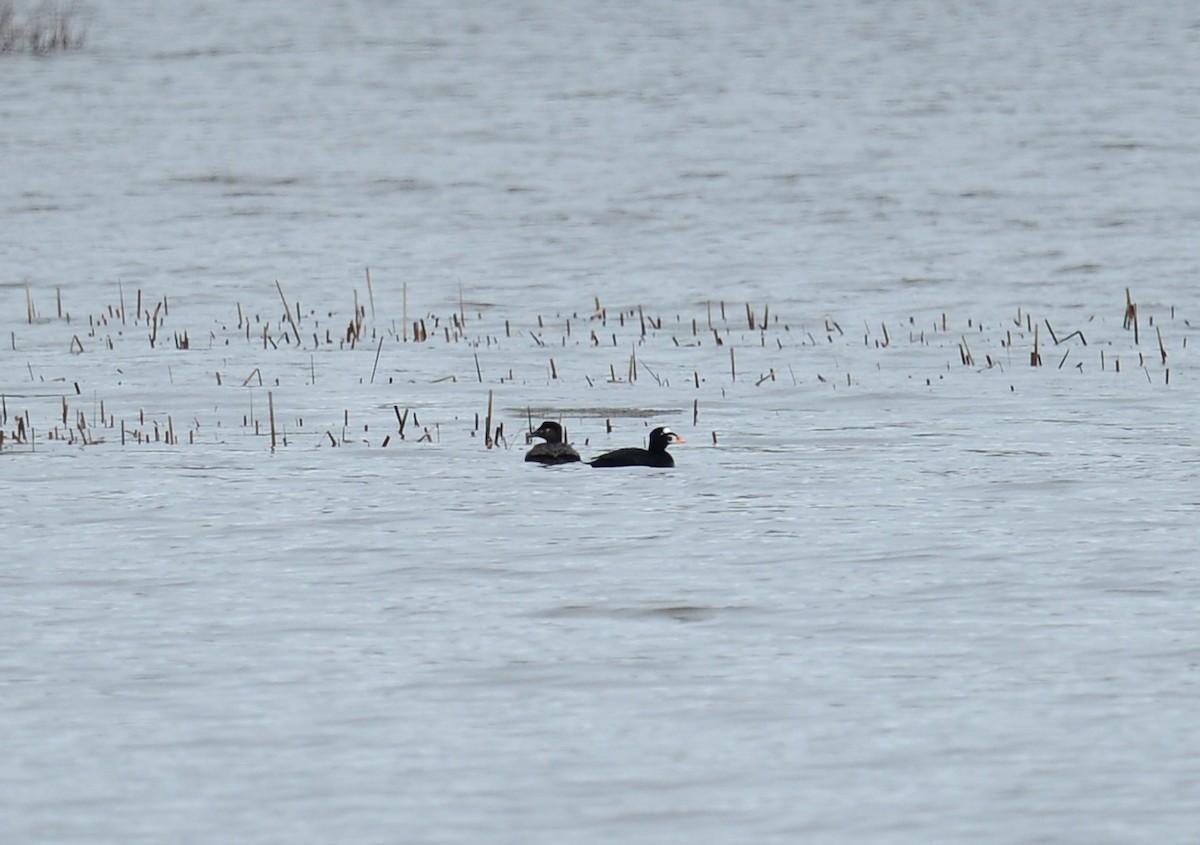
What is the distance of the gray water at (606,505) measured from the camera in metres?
7.58

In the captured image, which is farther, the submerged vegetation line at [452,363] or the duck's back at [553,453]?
the submerged vegetation line at [452,363]

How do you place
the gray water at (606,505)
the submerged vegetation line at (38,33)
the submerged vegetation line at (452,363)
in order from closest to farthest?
1. the gray water at (606,505)
2. the submerged vegetation line at (452,363)
3. the submerged vegetation line at (38,33)

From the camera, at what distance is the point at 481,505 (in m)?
12.8

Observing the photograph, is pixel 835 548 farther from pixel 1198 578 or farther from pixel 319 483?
pixel 319 483

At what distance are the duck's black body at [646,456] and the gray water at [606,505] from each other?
0.15 m

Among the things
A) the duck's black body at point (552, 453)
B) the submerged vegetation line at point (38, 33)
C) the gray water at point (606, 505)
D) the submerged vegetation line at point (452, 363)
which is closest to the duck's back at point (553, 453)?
the duck's black body at point (552, 453)

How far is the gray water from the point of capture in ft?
24.9

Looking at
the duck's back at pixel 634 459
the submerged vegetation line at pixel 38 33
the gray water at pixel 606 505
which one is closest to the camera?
the gray water at pixel 606 505

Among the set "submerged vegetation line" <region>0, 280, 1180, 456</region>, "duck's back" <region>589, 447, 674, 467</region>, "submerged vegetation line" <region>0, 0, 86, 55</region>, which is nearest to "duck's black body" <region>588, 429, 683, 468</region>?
"duck's back" <region>589, 447, 674, 467</region>

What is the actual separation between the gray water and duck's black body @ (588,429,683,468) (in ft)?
0.48

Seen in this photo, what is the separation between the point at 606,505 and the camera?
1281cm

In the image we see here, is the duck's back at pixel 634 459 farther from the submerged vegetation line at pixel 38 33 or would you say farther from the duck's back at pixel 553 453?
the submerged vegetation line at pixel 38 33

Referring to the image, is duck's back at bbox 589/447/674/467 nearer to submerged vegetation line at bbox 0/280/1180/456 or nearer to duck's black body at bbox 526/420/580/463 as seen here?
duck's black body at bbox 526/420/580/463

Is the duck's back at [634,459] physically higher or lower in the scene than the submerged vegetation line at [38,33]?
lower
